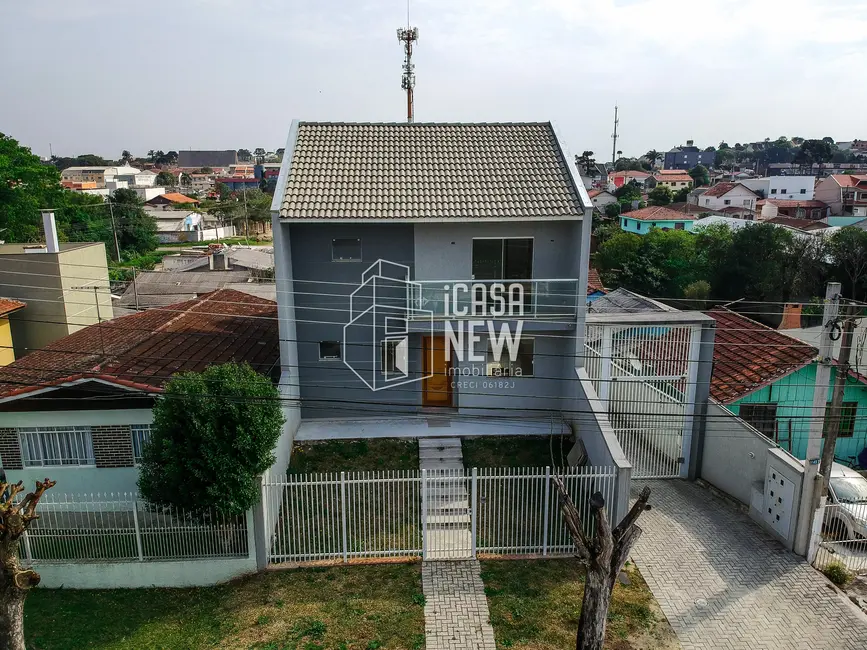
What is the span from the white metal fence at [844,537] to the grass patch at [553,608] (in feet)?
12.2

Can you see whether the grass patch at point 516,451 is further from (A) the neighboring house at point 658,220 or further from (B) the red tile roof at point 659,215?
(B) the red tile roof at point 659,215

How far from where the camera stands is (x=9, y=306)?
850 inches

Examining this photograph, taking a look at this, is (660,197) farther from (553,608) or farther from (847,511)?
(553,608)

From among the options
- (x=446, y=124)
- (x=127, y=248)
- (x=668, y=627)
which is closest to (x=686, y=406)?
(x=668, y=627)

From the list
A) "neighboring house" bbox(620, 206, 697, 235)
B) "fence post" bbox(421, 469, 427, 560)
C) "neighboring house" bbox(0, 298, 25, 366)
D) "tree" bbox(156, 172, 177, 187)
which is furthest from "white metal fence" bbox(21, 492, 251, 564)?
"tree" bbox(156, 172, 177, 187)

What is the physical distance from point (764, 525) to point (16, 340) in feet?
80.1

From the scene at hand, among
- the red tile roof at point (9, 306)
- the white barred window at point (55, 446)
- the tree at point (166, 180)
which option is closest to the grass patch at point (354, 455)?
the white barred window at point (55, 446)

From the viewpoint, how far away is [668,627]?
10.1 meters

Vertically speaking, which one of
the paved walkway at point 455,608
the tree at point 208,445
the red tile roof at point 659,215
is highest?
the red tile roof at point 659,215

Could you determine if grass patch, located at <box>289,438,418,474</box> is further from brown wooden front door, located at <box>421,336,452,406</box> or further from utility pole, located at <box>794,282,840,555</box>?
utility pole, located at <box>794,282,840,555</box>

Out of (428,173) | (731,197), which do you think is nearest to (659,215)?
(731,197)

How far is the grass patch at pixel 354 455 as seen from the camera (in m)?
14.7

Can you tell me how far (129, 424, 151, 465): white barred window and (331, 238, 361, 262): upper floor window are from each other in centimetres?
571

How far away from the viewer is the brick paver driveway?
996 centimetres
